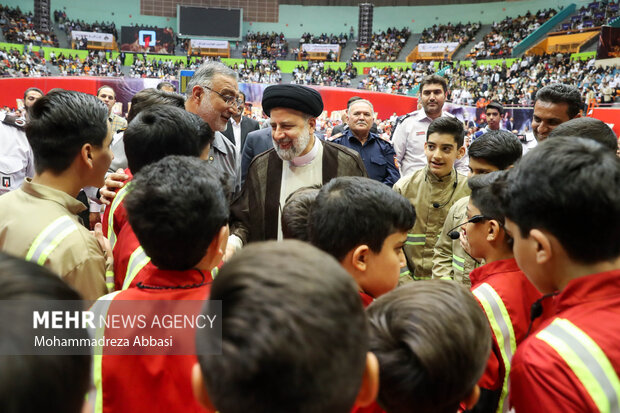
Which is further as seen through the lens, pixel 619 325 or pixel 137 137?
pixel 137 137

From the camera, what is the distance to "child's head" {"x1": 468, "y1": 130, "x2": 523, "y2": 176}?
265 centimetres

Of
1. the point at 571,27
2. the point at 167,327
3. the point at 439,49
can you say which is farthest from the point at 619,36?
the point at 167,327

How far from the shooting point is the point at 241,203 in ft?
8.90

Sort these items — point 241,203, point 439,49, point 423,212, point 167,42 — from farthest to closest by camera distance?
point 167,42
point 439,49
point 423,212
point 241,203

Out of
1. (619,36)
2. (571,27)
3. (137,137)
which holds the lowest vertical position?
(137,137)

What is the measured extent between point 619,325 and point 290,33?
37314mm

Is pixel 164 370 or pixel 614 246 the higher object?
pixel 614 246

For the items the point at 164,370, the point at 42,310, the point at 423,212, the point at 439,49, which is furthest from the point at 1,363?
the point at 439,49

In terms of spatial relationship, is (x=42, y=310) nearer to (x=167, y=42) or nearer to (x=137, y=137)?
(x=137, y=137)

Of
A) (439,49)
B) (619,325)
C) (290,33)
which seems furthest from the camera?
(290,33)

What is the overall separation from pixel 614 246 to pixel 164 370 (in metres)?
1.16

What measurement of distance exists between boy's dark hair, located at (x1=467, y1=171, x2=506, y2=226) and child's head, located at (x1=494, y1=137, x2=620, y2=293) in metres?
0.52

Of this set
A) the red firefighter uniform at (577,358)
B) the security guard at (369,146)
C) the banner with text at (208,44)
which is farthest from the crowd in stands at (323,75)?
the red firefighter uniform at (577,358)

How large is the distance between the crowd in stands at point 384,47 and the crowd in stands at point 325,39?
1.55m
